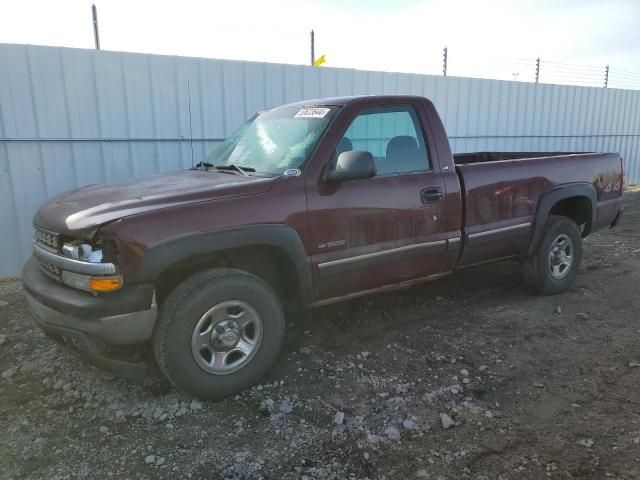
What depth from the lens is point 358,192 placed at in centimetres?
344

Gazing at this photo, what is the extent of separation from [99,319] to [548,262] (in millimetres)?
4054

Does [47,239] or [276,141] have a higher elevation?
[276,141]

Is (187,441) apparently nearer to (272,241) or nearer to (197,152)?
(272,241)

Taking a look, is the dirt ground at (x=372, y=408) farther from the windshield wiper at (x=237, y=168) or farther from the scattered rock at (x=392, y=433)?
the windshield wiper at (x=237, y=168)

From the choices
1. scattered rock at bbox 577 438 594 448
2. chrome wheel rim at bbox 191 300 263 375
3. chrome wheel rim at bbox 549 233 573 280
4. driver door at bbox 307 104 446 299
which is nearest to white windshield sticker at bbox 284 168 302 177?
driver door at bbox 307 104 446 299

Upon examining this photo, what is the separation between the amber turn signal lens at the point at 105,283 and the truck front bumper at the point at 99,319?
1.5 inches

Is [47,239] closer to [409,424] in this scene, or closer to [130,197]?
[130,197]

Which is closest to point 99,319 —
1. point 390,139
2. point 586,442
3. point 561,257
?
point 390,139

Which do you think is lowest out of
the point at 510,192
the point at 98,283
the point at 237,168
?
the point at 98,283

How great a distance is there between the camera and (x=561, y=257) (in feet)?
16.1

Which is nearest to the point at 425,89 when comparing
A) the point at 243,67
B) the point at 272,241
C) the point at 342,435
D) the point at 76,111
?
the point at 243,67

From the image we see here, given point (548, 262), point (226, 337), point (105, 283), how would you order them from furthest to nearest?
point (548, 262) → point (226, 337) → point (105, 283)

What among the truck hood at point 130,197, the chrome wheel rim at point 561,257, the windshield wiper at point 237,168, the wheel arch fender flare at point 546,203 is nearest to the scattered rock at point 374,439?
the truck hood at point 130,197

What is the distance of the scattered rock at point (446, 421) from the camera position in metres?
2.75
